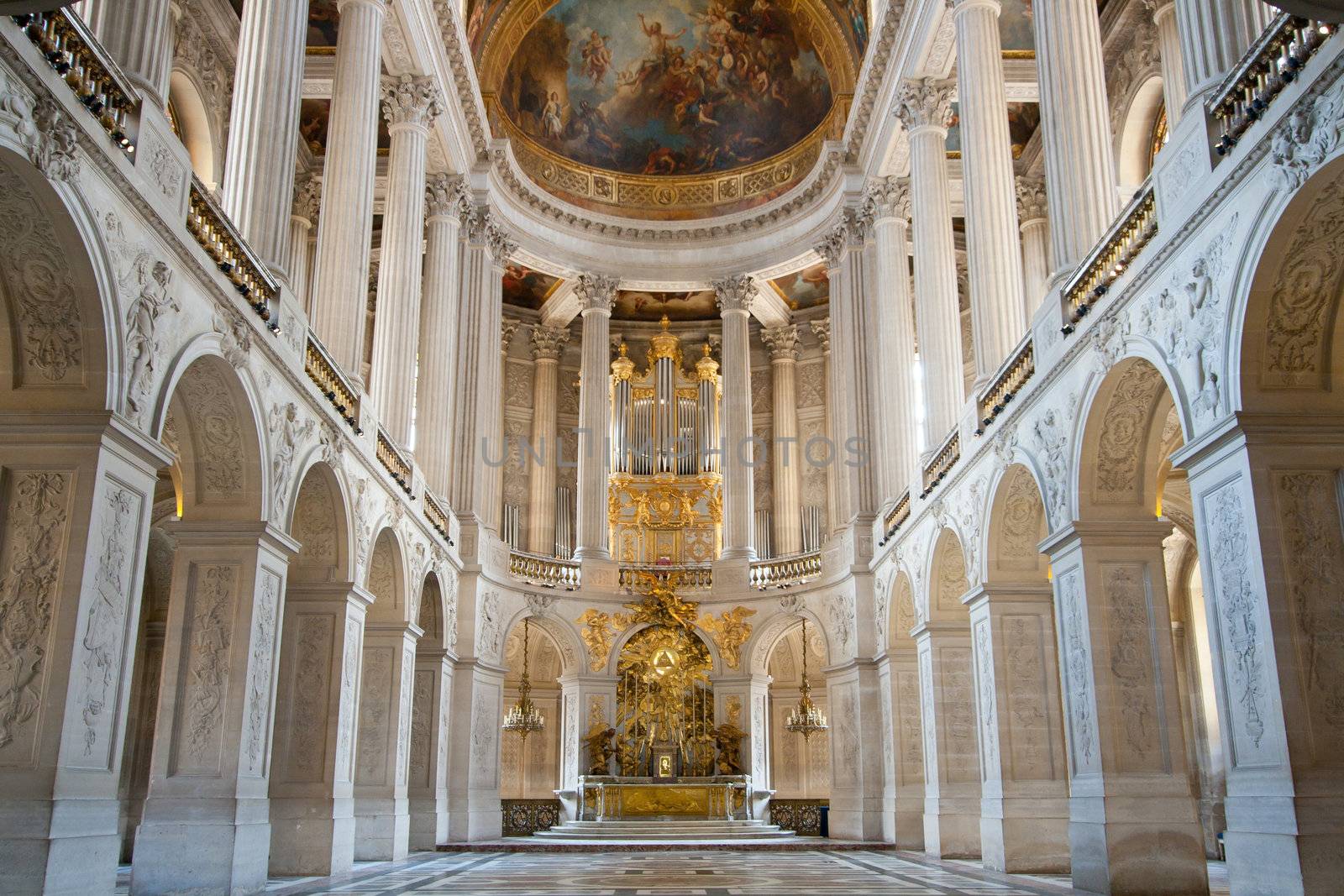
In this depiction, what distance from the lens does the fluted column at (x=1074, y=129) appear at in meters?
14.5

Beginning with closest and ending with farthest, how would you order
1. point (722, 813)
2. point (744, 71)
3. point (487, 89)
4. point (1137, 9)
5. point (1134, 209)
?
point (1134, 209), point (1137, 9), point (722, 813), point (487, 89), point (744, 71)

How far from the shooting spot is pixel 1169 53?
2009 cm

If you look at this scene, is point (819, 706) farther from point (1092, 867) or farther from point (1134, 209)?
point (1134, 209)

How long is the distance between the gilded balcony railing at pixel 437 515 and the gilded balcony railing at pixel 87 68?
39.8 ft

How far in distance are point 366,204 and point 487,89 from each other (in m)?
10.8

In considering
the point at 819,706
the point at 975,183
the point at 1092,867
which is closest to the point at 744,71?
the point at 975,183

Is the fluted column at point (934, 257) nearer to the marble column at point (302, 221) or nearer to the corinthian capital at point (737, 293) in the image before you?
the corinthian capital at point (737, 293)

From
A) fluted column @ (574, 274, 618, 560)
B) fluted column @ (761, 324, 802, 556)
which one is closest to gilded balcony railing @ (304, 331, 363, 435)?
fluted column @ (574, 274, 618, 560)

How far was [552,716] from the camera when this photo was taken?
1240 inches

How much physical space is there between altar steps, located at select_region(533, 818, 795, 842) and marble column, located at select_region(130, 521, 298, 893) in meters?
12.3

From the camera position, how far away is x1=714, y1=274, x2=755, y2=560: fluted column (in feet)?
96.9

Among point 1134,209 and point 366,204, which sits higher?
point 366,204

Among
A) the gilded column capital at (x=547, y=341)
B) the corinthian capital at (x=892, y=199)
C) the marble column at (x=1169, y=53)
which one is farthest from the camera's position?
the gilded column capital at (x=547, y=341)

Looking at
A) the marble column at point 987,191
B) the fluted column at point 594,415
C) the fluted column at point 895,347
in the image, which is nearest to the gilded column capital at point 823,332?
the fluted column at point 594,415
